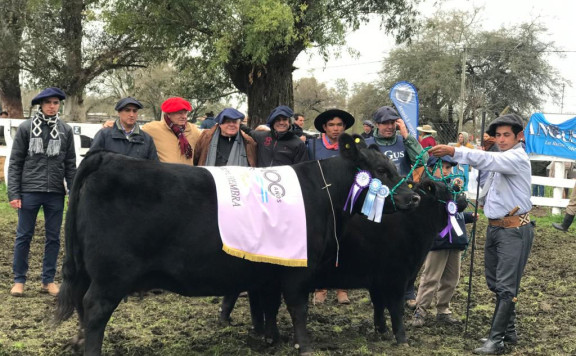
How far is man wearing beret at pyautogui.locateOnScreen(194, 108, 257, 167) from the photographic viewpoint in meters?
6.06

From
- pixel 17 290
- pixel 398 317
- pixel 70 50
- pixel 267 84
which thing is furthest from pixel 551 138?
Answer: pixel 70 50

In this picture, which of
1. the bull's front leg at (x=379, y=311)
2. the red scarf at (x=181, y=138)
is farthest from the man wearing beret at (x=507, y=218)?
the red scarf at (x=181, y=138)

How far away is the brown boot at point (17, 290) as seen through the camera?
657cm

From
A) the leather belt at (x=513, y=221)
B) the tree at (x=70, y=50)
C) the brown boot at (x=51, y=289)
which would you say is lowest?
the brown boot at (x=51, y=289)

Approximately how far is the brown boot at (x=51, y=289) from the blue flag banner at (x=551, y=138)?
41.1 feet

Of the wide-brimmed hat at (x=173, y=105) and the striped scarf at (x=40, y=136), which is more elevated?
the wide-brimmed hat at (x=173, y=105)

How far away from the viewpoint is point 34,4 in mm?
17344

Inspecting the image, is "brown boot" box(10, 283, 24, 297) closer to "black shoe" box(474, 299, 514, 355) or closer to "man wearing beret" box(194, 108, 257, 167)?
"man wearing beret" box(194, 108, 257, 167)

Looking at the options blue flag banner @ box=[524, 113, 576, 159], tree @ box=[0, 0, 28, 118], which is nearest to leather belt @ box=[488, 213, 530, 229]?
blue flag banner @ box=[524, 113, 576, 159]

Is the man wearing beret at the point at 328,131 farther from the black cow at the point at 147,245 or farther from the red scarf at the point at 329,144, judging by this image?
the black cow at the point at 147,245

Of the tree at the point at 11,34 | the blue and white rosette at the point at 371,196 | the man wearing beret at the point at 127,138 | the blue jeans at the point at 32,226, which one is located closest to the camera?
the blue and white rosette at the point at 371,196

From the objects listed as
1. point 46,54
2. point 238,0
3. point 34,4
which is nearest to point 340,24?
point 238,0

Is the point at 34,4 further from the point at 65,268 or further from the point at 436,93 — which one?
the point at 436,93

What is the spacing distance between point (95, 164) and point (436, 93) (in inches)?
1363
